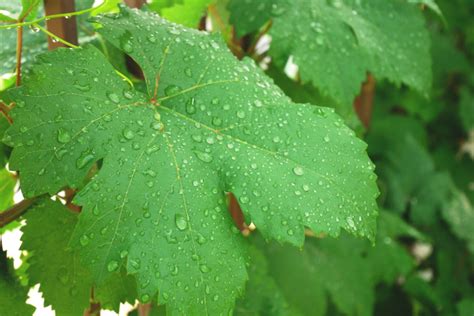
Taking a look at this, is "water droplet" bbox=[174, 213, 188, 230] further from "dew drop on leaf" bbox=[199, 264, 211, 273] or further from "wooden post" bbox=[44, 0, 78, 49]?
"wooden post" bbox=[44, 0, 78, 49]

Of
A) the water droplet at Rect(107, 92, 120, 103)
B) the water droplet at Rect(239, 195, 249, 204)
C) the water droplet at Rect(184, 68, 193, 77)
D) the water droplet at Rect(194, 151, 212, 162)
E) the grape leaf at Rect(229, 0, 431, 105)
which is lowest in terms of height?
the grape leaf at Rect(229, 0, 431, 105)

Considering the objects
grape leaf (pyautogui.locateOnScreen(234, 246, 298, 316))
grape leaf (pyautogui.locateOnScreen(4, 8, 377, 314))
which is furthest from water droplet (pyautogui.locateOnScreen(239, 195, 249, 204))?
grape leaf (pyautogui.locateOnScreen(234, 246, 298, 316))

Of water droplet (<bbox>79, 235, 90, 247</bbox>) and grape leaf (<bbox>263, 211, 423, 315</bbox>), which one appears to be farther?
grape leaf (<bbox>263, 211, 423, 315</bbox>)

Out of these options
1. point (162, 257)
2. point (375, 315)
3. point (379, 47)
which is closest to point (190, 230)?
point (162, 257)

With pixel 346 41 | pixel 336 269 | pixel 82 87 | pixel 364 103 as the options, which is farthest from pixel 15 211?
pixel 364 103

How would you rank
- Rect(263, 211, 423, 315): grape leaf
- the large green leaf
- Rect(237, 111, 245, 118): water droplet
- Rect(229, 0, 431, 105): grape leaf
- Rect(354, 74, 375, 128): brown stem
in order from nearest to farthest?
Rect(237, 111, 245, 118): water droplet
the large green leaf
Rect(229, 0, 431, 105): grape leaf
Rect(263, 211, 423, 315): grape leaf
Rect(354, 74, 375, 128): brown stem

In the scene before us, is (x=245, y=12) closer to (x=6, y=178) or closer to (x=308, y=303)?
(x=6, y=178)
